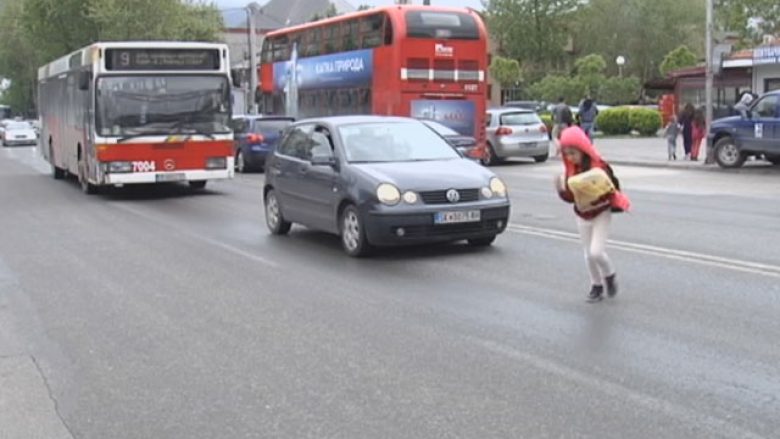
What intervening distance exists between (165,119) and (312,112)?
10.1 m

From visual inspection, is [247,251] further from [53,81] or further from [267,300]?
[53,81]

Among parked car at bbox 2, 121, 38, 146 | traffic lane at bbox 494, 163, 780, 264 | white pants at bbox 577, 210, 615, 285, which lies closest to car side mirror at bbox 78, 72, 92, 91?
traffic lane at bbox 494, 163, 780, 264

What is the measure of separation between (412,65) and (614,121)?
19.6 metres

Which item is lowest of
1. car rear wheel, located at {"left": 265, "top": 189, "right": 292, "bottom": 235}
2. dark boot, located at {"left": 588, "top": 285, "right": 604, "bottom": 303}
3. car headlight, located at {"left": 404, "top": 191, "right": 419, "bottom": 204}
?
dark boot, located at {"left": 588, "top": 285, "right": 604, "bottom": 303}

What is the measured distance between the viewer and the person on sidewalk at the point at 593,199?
8.00 metres

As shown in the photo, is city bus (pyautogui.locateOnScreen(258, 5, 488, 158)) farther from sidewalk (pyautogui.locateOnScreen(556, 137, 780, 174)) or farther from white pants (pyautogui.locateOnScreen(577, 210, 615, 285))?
white pants (pyautogui.locateOnScreen(577, 210, 615, 285))

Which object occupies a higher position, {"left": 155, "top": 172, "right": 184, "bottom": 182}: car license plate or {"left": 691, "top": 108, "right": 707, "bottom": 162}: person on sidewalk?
{"left": 691, "top": 108, "right": 707, "bottom": 162}: person on sidewalk

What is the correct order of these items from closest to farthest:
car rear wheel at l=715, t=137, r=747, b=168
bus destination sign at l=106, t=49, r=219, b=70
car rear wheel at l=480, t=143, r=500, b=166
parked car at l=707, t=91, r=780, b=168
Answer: bus destination sign at l=106, t=49, r=219, b=70
parked car at l=707, t=91, r=780, b=168
car rear wheel at l=715, t=137, r=747, b=168
car rear wheel at l=480, t=143, r=500, b=166

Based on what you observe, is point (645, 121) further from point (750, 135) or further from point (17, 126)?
point (17, 126)

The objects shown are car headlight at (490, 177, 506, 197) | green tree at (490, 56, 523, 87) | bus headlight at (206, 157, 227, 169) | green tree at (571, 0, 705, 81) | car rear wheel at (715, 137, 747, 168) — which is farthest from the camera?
green tree at (571, 0, 705, 81)

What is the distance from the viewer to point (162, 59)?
19.0 m

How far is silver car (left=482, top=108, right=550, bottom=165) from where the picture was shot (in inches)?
1101

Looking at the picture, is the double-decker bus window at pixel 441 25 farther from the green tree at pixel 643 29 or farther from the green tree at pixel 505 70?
the green tree at pixel 643 29

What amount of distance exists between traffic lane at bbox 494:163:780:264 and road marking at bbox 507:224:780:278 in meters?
0.25
